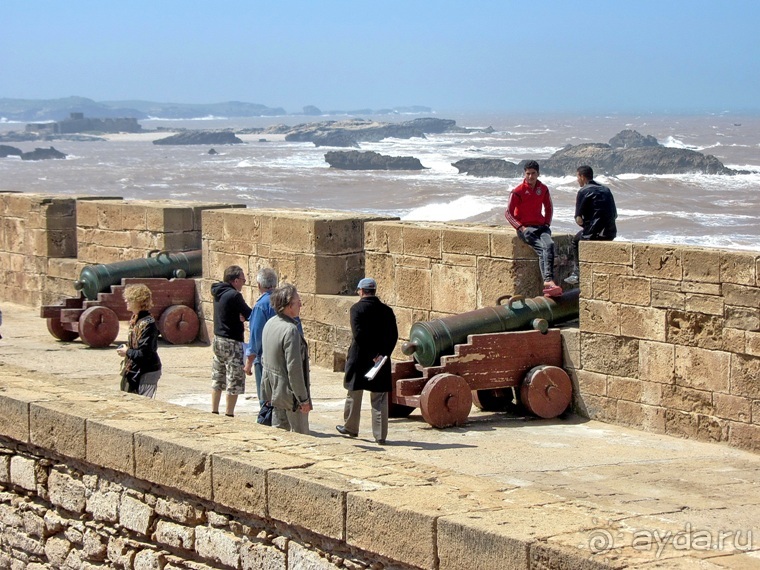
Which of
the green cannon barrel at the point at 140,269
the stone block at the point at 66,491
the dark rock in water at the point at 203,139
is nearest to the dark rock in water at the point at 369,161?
the green cannon barrel at the point at 140,269

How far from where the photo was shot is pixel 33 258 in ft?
49.1

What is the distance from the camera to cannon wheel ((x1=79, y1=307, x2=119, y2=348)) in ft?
39.0

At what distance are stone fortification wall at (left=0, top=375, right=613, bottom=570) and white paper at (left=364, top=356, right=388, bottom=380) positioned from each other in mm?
1825

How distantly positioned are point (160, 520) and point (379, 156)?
212 feet

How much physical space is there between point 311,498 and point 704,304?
13.8 feet

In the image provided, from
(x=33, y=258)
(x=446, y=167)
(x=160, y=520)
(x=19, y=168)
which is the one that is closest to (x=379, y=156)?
(x=446, y=167)

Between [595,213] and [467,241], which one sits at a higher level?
[595,213]

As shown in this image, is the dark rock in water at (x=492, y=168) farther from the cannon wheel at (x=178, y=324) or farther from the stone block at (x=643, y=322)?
the stone block at (x=643, y=322)

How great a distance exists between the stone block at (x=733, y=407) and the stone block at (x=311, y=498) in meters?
3.98

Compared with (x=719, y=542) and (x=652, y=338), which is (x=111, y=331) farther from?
(x=719, y=542)

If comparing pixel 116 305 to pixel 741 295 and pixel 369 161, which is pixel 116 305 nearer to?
pixel 741 295

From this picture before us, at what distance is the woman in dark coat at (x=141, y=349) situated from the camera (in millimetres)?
7473

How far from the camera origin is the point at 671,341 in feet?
27.3

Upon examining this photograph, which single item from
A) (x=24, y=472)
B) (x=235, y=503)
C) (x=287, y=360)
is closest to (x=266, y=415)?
(x=287, y=360)
